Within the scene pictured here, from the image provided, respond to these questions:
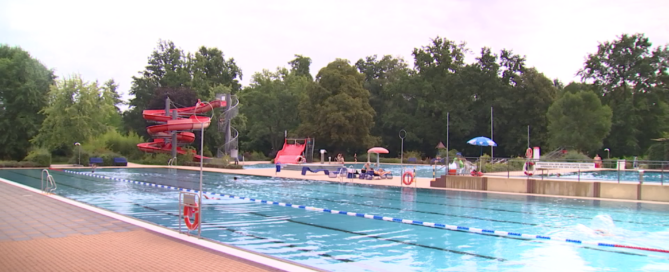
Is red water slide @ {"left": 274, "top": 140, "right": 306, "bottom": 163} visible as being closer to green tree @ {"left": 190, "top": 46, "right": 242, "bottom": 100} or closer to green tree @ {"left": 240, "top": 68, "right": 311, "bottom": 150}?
green tree @ {"left": 240, "top": 68, "right": 311, "bottom": 150}

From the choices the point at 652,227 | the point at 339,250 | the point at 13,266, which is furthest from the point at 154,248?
the point at 652,227

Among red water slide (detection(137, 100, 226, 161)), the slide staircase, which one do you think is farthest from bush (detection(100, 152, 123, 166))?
the slide staircase

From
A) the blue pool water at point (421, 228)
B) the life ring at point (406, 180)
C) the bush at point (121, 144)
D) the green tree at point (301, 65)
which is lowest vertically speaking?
the blue pool water at point (421, 228)

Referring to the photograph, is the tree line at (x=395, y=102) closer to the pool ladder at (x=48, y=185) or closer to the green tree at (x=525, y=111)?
the green tree at (x=525, y=111)

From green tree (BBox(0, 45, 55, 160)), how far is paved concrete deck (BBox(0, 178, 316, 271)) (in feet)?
120

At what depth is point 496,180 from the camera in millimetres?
19938

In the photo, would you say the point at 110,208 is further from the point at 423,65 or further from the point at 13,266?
the point at 423,65

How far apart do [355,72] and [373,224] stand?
1801 inches

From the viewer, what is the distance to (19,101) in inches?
1628

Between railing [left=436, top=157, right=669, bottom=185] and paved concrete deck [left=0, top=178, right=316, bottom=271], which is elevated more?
railing [left=436, top=157, right=669, bottom=185]

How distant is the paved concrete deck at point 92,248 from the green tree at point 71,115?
3113 centimetres

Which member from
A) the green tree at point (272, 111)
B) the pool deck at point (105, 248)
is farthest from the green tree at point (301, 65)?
the pool deck at point (105, 248)

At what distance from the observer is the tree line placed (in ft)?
136

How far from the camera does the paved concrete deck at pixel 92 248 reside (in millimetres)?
5992
